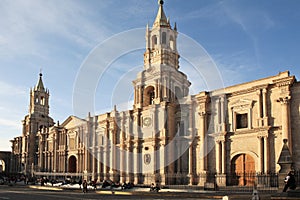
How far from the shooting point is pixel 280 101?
101 ft

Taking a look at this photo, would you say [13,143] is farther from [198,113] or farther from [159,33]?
[198,113]

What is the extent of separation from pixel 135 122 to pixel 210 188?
17.7 meters

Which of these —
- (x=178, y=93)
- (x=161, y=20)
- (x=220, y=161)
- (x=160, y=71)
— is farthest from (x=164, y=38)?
(x=220, y=161)

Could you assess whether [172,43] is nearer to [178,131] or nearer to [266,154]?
[178,131]

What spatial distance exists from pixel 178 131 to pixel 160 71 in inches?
323

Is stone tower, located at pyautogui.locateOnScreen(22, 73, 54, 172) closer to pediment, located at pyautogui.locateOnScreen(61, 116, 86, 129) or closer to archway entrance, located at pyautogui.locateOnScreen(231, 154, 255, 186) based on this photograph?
pediment, located at pyautogui.locateOnScreen(61, 116, 86, 129)

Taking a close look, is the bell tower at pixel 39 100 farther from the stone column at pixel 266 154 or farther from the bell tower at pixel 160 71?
the stone column at pixel 266 154

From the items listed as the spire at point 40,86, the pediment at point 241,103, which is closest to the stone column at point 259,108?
the pediment at point 241,103

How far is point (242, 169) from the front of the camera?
32875mm

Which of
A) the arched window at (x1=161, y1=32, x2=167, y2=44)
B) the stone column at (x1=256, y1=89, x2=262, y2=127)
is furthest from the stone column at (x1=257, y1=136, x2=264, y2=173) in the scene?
the arched window at (x1=161, y1=32, x2=167, y2=44)

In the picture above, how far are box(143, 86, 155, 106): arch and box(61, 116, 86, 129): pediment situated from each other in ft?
43.3

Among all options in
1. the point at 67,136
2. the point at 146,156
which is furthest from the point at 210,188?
the point at 67,136

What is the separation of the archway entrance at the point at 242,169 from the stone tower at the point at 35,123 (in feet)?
138

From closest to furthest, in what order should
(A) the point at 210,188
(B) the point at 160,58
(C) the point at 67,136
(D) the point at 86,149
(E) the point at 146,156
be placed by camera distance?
(A) the point at 210,188 → (E) the point at 146,156 → (B) the point at 160,58 → (D) the point at 86,149 → (C) the point at 67,136
